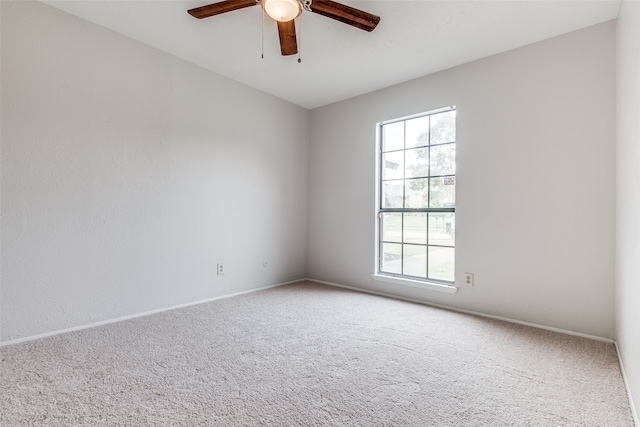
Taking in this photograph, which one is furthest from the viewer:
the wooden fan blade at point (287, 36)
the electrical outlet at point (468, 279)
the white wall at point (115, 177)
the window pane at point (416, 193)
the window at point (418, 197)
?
the window pane at point (416, 193)

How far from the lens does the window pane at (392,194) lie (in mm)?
3551

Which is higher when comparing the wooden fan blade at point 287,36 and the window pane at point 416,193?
the wooden fan blade at point 287,36

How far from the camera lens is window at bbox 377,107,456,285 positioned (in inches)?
124

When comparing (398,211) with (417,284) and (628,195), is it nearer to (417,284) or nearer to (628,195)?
(417,284)

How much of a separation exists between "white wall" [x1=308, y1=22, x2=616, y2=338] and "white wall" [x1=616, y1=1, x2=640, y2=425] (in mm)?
178

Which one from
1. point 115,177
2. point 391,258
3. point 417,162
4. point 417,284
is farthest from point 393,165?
point 115,177

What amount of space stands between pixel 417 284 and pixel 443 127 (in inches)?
65.3

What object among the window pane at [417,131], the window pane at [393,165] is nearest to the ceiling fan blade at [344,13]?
the window pane at [417,131]

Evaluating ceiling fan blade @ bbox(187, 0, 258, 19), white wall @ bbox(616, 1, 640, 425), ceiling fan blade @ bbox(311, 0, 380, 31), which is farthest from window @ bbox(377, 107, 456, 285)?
ceiling fan blade @ bbox(187, 0, 258, 19)

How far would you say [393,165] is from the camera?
362 cm

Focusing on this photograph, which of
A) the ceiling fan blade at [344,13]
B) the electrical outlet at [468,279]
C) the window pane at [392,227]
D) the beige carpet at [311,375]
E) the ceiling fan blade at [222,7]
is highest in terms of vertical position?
the ceiling fan blade at [222,7]

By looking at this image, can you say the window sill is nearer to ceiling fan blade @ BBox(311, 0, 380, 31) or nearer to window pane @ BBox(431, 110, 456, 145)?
window pane @ BBox(431, 110, 456, 145)

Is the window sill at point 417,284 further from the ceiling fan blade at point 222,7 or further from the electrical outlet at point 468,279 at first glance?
the ceiling fan blade at point 222,7

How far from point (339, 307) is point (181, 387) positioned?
1.71 meters
